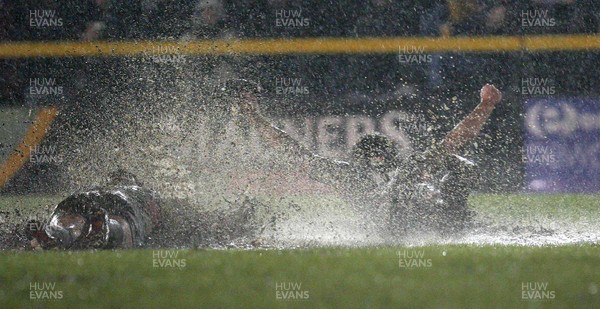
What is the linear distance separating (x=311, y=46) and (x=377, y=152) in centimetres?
537

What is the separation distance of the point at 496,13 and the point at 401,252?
23.0 ft

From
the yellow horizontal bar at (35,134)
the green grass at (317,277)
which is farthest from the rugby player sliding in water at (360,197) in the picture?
the yellow horizontal bar at (35,134)

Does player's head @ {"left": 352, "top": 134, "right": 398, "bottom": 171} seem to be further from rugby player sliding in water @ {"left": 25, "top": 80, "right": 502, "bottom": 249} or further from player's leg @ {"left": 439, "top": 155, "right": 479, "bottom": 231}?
A: player's leg @ {"left": 439, "top": 155, "right": 479, "bottom": 231}

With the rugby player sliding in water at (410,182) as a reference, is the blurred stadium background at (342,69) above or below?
above

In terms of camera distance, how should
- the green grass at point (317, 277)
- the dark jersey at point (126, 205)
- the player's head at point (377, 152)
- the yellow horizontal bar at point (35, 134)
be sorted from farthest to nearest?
the yellow horizontal bar at point (35, 134), the player's head at point (377, 152), the dark jersey at point (126, 205), the green grass at point (317, 277)

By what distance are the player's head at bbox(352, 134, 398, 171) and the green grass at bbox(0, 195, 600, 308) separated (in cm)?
108

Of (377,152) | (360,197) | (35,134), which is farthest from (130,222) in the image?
(35,134)

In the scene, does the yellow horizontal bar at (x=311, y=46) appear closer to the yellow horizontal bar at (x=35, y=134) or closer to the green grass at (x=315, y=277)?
the yellow horizontal bar at (x=35, y=134)

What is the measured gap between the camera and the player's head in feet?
25.8

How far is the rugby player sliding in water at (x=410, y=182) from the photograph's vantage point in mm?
7766

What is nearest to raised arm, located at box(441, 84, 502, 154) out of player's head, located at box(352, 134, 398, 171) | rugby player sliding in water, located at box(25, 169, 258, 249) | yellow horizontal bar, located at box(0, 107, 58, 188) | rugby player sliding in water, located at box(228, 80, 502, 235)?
rugby player sliding in water, located at box(228, 80, 502, 235)

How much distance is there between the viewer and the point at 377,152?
795 centimetres

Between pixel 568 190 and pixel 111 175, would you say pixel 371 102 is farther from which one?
pixel 111 175

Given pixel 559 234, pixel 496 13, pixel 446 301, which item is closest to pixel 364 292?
pixel 446 301
